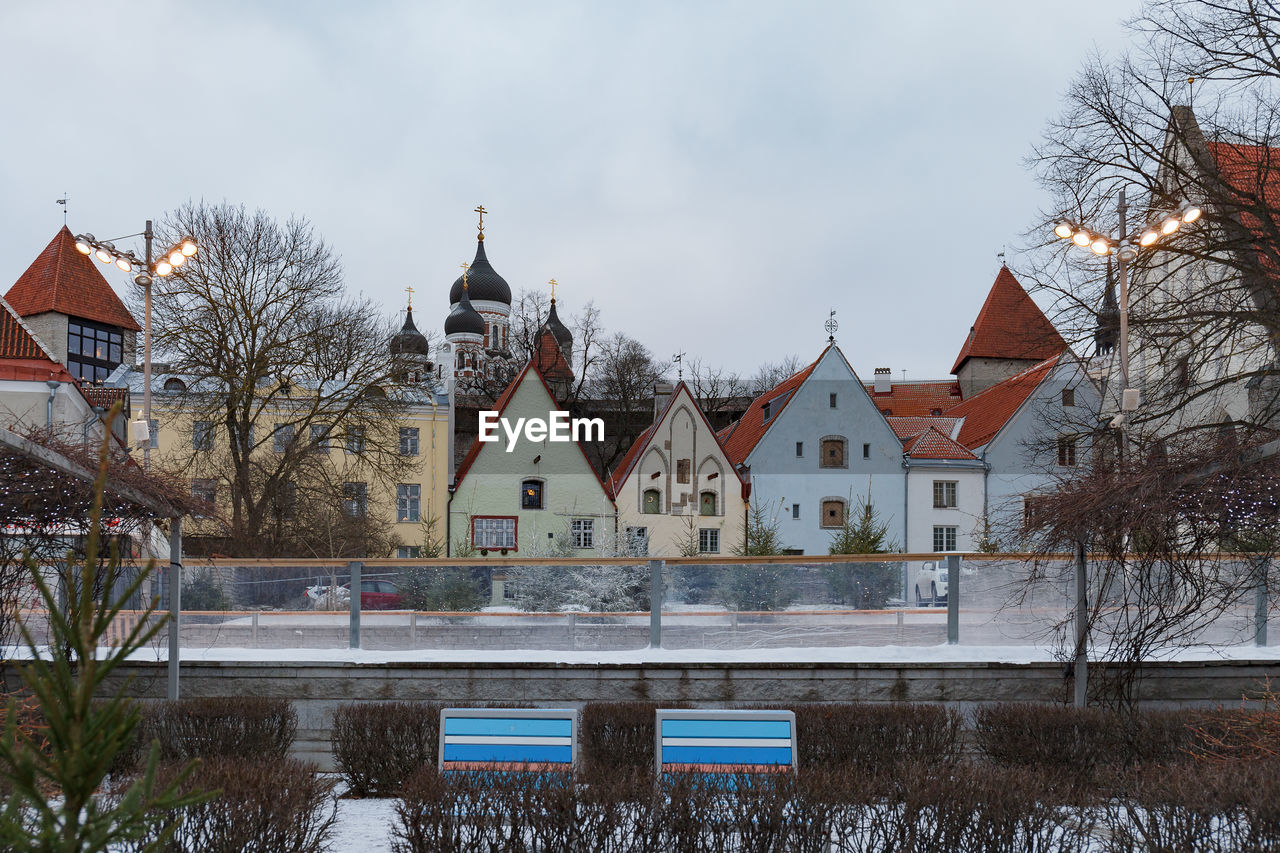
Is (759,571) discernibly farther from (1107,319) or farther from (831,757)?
(1107,319)

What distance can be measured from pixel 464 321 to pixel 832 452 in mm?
59809

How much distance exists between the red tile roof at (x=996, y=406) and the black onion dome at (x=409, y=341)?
2229 centimetres

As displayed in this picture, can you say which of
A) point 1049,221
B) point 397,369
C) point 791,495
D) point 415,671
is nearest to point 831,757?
point 415,671

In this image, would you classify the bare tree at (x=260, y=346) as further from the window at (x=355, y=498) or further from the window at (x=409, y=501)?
the window at (x=409, y=501)

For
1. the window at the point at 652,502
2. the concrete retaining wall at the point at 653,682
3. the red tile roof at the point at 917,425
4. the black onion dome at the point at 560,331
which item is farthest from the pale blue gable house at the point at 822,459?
the black onion dome at the point at 560,331

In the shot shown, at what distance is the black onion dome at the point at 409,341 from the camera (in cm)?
3819

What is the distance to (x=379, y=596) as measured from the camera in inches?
582

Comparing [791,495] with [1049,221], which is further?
[791,495]

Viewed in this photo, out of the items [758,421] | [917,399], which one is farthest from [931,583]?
[917,399]

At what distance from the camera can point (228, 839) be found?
6469 mm

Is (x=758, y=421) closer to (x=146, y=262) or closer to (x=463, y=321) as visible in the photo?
(x=146, y=262)

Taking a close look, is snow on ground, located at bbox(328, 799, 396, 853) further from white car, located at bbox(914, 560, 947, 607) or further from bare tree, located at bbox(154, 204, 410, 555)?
bare tree, located at bbox(154, 204, 410, 555)

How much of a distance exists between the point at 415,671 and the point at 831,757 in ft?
17.8

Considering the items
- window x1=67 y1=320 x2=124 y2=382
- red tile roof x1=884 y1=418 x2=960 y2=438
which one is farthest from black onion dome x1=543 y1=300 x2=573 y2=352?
red tile roof x1=884 y1=418 x2=960 y2=438
